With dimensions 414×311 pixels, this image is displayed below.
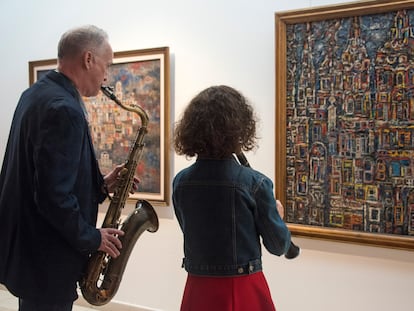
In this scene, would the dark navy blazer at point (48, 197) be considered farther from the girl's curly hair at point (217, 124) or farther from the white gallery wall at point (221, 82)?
the white gallery wall at point (221, 82)

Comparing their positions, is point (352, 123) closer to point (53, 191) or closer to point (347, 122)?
point (347, 122)

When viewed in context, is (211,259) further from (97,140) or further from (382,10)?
(97,140)

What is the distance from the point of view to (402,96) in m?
2.42

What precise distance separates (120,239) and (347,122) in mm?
1349

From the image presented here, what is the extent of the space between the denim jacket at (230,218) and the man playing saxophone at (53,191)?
44cm

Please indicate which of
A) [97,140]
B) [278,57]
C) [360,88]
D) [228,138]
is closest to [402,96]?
[360,88]

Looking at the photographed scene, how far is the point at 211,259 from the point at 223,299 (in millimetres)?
136

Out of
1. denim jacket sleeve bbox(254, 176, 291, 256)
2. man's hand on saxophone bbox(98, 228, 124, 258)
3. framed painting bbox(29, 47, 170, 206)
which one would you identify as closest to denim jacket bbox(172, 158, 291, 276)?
denim jacket sleeve bbox(254, 176, 291, 256)

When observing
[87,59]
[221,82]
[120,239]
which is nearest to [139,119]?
[221,82]

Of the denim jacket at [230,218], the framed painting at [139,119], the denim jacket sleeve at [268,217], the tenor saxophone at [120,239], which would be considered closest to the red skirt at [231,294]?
the denim jacket at [230,218]

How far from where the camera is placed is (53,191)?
1.65 metres

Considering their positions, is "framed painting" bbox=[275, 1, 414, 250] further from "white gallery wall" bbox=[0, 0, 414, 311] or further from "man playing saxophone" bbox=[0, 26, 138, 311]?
"man playing saxophone" bbox=[0, 26, 138, 311]

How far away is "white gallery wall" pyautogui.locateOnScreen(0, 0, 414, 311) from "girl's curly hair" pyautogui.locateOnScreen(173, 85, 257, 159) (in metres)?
0.95

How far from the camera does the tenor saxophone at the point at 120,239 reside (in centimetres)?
203
